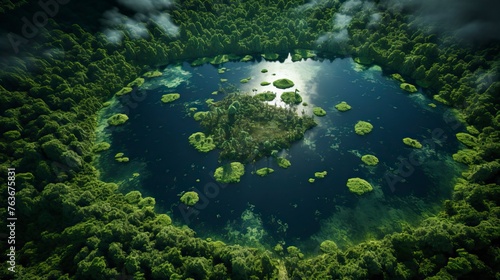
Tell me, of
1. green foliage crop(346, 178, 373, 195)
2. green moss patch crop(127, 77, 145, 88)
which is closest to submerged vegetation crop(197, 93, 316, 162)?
green foliage crop(346, 178, 373, 195)

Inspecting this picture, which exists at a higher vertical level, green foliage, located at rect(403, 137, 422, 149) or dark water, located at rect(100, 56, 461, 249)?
green foliage, located at rect(403, 137, 422, 149)

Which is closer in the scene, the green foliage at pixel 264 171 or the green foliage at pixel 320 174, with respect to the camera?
the green foliage at pixel 320 174

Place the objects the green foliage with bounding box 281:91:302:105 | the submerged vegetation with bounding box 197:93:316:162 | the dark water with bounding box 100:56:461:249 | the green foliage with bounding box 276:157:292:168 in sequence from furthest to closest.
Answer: the green foliage with bounding box 281:91:302:105
the submerged vegetation with bounding box 197:93:316:162
the green foliage with bounding box 276:157:292:168
the dark water with bounding box 100:56:461:249

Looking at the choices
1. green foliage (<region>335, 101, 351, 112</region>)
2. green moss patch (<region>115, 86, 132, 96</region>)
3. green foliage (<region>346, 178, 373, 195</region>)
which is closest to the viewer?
green foliage (<region>346, 178, 373, 195</region>)

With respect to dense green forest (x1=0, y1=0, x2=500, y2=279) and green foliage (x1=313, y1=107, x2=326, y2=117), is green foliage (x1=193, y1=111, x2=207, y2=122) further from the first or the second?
green foliage (x1=313, y1=107, x2=326, y2=117)

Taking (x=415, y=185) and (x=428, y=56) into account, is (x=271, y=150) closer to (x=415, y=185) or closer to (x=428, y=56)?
(x=415, y=185)

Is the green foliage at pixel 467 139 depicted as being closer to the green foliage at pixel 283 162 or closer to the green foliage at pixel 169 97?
the green foliage at pixel 283 162

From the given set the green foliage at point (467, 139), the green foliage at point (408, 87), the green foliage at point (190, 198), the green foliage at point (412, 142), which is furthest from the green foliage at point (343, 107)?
the green foliage at point (190, 198)
